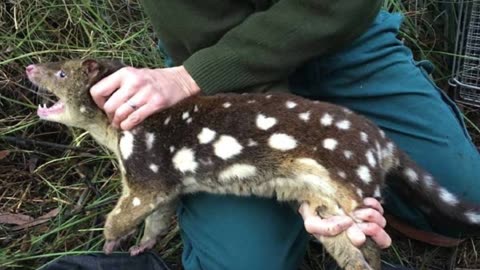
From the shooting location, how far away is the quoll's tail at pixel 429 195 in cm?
188

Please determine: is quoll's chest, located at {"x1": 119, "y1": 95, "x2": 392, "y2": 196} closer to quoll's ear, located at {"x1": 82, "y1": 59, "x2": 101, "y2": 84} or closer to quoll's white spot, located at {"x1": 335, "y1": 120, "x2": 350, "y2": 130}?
quoll's white spot, located at {"x1": 335, "y1": 120, "x2": 350, "y2": 130}

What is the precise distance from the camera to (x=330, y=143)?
1.75 m

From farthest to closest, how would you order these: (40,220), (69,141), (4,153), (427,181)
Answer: (69,141) < (4,153) < (40,220) < (427,181)

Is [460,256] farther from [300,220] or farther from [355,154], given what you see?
[355,154]

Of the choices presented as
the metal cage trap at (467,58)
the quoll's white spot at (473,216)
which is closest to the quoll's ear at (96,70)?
the quoll's white spot at (473,216)

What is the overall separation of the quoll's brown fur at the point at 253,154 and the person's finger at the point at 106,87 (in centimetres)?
6

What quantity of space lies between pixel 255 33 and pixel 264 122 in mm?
247

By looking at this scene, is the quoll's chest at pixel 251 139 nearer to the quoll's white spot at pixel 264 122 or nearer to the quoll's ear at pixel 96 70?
the quoll's white spot at pixel 264 122

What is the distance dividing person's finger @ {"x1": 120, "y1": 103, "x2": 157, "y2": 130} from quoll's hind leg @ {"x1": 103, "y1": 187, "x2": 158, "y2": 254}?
169 millimetres

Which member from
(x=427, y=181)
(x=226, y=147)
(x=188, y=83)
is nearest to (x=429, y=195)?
(x=427, y=181)

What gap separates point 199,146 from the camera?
6.08 ft

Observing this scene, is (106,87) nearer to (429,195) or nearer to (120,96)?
(120,96)

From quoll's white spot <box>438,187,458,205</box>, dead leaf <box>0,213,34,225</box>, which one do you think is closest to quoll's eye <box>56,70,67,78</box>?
dead leaf <box>0,213,34,225</box>

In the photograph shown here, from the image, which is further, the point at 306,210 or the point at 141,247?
the point at 141,247
